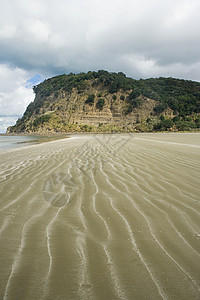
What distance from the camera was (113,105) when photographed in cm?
7894

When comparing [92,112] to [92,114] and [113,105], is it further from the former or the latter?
[113,105]

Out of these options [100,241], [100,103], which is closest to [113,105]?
[100,103]

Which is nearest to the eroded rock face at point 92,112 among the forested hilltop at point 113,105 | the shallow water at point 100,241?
the forested hilltop at point 113,105

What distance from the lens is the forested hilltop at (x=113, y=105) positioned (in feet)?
228

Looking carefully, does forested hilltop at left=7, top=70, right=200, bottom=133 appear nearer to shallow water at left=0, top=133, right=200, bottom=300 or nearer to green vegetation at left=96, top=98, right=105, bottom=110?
green vegetation at left=96, top=98, right=105, bottom=110

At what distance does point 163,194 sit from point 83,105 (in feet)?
270

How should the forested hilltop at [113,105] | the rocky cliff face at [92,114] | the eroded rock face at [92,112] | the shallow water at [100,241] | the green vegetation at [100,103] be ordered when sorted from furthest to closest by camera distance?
the green vegetation at [100,103] → the eroded rock face at [92,112] → the rocky cliff face at [92,114] → the forested hilltop at [113,105] → the shallow water at [100,241]

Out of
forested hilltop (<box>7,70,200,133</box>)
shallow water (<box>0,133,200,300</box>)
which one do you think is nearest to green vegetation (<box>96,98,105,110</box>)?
forested hilltop (<box>7,70,200,133</box>)

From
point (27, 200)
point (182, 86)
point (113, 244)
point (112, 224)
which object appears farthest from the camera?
point (182, 86)

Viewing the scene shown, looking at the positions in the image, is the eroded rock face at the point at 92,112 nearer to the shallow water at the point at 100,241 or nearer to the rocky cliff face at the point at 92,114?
the rocky cliff face at the point at 92,114

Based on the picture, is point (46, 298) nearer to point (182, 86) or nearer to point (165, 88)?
point (165, 88)

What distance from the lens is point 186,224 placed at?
2535mm

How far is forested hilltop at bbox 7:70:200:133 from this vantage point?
69438 millimetres

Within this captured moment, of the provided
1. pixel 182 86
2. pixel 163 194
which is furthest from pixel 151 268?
pixel 182 86
